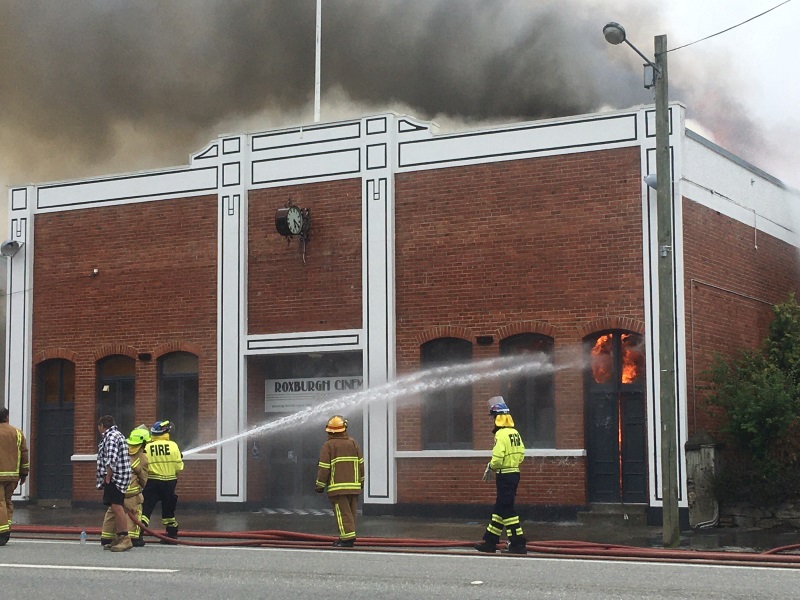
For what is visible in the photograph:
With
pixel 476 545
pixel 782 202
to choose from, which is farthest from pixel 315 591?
pixel 782 202

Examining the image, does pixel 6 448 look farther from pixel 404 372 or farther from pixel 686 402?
pixel 686 402

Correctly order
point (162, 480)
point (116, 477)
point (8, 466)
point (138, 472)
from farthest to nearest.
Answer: point (162, 480)
point (8, 466)
point (138, 472)
point (116, 477)

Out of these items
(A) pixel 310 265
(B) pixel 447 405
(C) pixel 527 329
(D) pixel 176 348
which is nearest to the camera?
(C) pixel 527 329

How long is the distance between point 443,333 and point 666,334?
590 cm

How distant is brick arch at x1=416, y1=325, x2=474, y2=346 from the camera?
71.7 ft

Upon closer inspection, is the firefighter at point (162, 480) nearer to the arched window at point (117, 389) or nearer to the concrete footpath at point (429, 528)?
the concrete footpath at point (429, 528)

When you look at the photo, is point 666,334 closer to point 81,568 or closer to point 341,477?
point 341,477

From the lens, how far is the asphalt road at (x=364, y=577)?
10391 mm

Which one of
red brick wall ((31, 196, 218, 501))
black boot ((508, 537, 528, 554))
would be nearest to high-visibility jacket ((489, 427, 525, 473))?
black boot ((508, 537, 528, 554))

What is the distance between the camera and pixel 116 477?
49.7 feet

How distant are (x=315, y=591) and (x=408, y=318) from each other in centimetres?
1193

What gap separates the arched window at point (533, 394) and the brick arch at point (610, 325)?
734mm

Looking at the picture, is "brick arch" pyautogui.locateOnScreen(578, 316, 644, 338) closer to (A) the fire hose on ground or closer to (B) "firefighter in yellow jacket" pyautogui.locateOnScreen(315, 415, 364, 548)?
(A) the fire hose on ground

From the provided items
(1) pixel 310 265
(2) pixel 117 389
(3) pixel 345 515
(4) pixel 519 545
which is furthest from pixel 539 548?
(2) pixel 117 389
